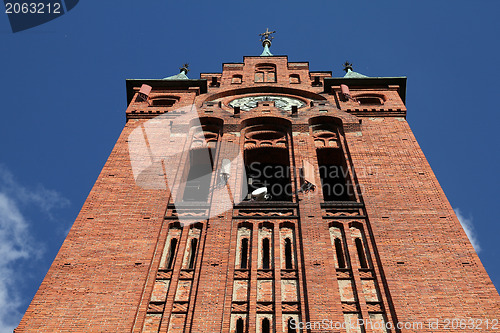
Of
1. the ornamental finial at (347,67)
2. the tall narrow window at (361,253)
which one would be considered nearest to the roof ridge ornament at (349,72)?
the ornamental finial at (347,67)

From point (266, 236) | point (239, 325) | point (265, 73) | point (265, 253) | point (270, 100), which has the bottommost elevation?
point (239, 325)

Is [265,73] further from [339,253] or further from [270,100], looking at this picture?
[339,253]

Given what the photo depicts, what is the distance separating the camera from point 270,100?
Answer: 25.6 metres

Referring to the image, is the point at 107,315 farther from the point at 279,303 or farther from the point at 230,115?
the point at 230,115

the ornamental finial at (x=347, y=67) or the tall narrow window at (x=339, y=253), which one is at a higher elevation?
the ornamental finial at (x=347, y=67)

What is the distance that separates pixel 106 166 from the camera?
18438 millimetres

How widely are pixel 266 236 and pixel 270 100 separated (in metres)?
11.3

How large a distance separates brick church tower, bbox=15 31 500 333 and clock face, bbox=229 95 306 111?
1.46 meters

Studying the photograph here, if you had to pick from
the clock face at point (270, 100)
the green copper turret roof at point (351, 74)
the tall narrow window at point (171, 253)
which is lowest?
the tall narrow window at point (171, 253)

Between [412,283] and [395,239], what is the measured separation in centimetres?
174

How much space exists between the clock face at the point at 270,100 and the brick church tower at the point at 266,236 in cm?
146

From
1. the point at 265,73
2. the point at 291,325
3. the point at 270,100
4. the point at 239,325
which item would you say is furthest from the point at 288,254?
the point at 265,73

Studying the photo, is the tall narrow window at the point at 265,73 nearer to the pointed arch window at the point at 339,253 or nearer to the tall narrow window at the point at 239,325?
the pointed arch window at the point at 339,253

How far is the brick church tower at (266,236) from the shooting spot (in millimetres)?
12453
